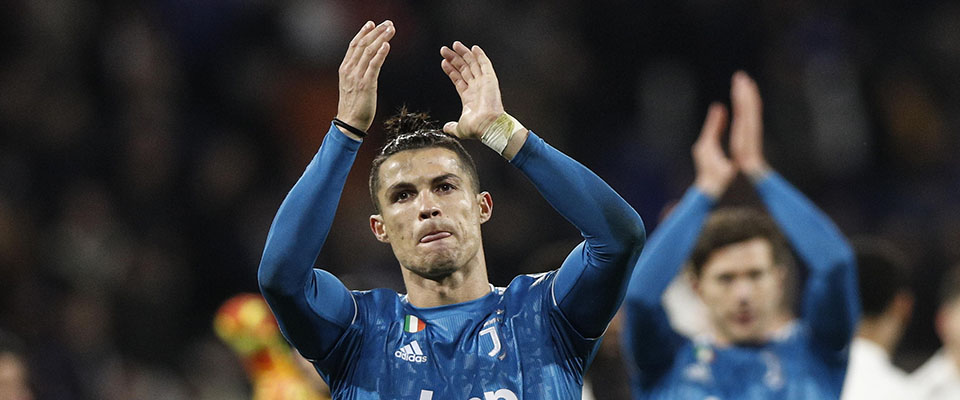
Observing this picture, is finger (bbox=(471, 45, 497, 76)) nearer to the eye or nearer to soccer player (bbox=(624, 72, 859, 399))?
the eye

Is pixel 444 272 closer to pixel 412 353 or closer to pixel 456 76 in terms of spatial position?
pixel 412 353

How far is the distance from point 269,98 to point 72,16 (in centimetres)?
208

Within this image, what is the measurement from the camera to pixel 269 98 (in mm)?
11984

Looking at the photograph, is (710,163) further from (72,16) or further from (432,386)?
(72,16)

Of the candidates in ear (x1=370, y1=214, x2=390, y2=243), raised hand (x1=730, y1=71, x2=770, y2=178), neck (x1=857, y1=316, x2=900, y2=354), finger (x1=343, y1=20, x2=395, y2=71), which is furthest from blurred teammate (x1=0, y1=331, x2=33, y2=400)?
neck (x1=857, y1=316, x2=900, y2=354)

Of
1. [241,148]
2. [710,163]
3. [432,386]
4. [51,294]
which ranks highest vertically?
[710,163]

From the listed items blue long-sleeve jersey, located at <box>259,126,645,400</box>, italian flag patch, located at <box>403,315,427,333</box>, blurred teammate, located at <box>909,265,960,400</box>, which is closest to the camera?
blue long-sleeve jersey, located at <box>259,126,645,400</box>

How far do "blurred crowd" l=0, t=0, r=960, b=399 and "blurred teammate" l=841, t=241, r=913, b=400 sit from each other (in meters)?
3.21

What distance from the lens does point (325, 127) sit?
11.8 m

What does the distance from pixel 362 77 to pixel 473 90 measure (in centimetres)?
37

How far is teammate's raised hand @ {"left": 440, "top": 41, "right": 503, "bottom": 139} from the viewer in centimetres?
407

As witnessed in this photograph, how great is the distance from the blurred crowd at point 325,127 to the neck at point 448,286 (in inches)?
232

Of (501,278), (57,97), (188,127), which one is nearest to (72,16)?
(57,97)

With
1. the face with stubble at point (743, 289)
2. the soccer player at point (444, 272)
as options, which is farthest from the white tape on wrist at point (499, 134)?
the face with stubble at point (743, 289)
